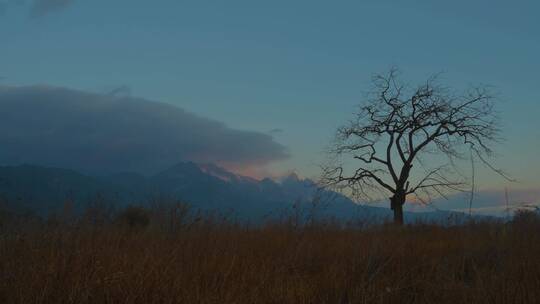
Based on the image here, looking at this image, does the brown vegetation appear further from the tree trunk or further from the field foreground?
the tree trunk

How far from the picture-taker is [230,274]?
163 inches

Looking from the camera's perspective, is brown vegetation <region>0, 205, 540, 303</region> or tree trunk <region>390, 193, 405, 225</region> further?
tree trunk <region>390, 193, 405, 225</region>

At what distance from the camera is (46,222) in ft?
17.1

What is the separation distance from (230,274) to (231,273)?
0.02 meters

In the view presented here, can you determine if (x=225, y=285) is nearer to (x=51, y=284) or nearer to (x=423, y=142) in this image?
(x=51, y=284)

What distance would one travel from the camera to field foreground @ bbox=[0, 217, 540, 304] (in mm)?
3197

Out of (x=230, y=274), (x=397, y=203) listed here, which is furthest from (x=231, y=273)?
(x=397, y=203)

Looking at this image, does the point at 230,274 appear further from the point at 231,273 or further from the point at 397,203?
the point at 397,203

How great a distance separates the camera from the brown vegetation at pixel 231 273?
10.5ft

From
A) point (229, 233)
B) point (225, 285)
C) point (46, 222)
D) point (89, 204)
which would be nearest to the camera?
point (225, 285)

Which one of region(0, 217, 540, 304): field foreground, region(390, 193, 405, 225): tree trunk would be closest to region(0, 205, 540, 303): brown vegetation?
region(0, 217, 540, 304): field foreground

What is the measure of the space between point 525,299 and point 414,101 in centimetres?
1978

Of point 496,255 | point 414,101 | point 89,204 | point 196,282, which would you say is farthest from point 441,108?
point 196,282

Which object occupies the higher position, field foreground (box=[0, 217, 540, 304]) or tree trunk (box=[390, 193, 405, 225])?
tree trunk (box=[390, 193, 405, 225])
